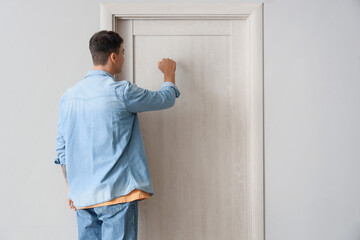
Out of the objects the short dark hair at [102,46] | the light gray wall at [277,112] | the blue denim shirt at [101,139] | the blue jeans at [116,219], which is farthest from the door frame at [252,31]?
the blue jeans at [116,219]

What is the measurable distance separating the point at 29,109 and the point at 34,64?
0.84 feet

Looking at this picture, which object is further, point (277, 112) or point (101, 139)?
point (277, 112)

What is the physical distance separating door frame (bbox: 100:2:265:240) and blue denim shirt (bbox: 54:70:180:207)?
43 centimetres

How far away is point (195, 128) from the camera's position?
1.67 m

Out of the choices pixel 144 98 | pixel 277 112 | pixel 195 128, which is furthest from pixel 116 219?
pixel 277 112

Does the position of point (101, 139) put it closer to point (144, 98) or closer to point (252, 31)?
point (144, 98)

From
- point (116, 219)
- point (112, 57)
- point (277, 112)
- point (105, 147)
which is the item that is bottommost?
point (116, 219)

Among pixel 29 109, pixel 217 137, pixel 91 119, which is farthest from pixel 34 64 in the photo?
pixel 217 137

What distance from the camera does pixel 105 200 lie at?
1.21m

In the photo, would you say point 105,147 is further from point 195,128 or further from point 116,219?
point 195,128

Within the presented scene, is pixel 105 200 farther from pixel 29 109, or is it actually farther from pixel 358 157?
pixel 358 157

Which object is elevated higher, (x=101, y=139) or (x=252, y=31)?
(x=252, y=31)

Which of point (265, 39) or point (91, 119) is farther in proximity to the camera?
point (265, 39)

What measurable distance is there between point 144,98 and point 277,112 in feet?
2.65
